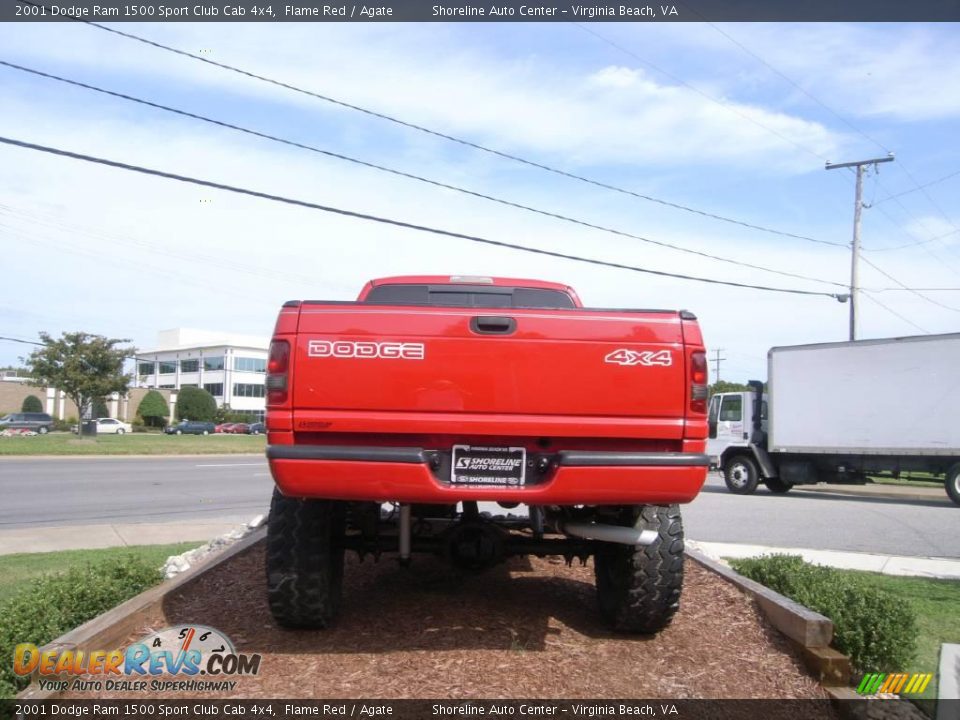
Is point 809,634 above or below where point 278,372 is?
below

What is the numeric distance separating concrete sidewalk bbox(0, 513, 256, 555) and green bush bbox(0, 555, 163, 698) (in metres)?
4.23

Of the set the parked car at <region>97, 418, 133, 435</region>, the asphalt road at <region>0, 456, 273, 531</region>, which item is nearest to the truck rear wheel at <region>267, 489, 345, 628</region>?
the asphalt road at <region>0, 456, 273, 531</region>

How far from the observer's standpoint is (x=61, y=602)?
4824mm

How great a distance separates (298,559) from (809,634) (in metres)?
2.75

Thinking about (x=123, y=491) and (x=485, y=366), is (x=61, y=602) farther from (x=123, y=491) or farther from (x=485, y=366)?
(x=123, y=491)

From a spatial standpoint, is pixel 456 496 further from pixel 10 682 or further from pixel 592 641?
pixel 10 682

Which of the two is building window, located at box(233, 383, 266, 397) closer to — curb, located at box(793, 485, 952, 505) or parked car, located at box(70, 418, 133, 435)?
parked car, located at box(70, 418, 133, 435)

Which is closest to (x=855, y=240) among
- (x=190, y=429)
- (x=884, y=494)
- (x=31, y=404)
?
(x=884, y=494)

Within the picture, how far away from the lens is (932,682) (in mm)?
4570

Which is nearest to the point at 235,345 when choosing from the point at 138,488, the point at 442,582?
the point at 138,488

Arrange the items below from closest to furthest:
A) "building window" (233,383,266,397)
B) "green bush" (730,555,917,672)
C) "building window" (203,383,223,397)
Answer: "green bush" (730,555,917,672), "building window" (233,383,266,397), "building window" (203,383,223,397)

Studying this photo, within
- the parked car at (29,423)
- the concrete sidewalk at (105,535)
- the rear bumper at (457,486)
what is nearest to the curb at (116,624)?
the rear bumper at (457,486)

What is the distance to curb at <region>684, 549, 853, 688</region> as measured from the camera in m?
4.18

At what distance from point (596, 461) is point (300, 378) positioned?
1.45 m
